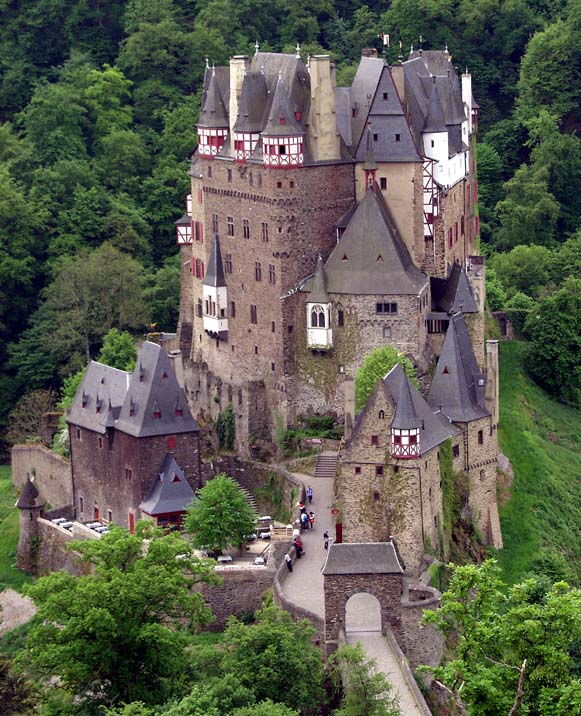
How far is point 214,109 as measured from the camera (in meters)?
92.1

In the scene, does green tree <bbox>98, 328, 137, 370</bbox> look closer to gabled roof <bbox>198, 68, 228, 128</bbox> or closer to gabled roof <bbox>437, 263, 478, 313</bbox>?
gabled roof <bbox>198, 68, 228, 128</bbox>

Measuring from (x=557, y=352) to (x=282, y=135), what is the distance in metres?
19.8

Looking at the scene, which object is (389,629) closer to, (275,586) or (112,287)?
(275,586)

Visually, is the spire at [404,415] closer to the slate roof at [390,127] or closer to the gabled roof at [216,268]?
the slate roof at [390,127]

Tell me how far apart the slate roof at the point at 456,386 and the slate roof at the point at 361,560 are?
9669 millimetres

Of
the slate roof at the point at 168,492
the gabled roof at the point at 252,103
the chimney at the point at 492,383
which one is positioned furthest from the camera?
the gabled roof at the point at 252,103

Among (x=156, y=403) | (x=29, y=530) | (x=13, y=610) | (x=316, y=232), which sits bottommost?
(x=13, y=610)

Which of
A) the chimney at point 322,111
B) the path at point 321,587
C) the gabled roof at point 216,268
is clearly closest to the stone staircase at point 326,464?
the path at point 321,587

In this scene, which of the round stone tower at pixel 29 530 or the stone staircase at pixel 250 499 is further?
the round stone tower at pixel 29 530

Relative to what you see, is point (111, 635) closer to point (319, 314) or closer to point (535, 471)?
point (319, 314)

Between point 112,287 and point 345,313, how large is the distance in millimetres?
22443

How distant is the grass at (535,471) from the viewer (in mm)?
87625

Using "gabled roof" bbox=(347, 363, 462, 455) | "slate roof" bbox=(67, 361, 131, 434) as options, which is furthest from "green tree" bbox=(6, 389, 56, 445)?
"gabled roof" bbox=(347, 363, 462, 455)

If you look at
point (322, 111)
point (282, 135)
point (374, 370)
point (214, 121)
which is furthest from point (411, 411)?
point (214, 121)
